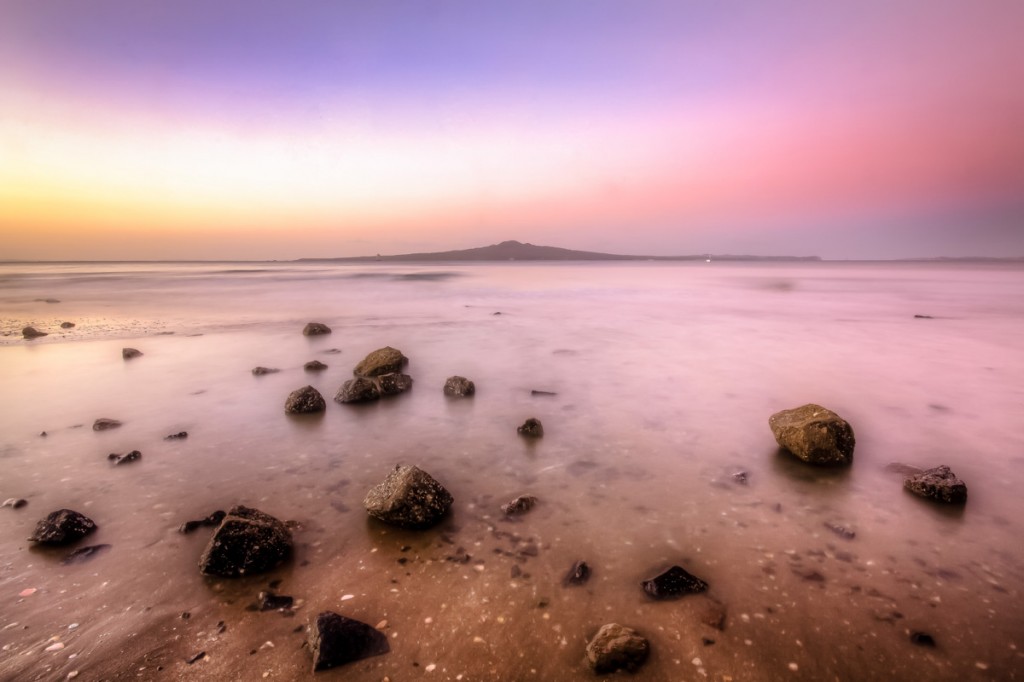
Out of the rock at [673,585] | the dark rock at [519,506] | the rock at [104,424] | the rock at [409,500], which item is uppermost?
the rock at [409,500]

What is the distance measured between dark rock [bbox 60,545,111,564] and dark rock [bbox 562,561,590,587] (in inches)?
155

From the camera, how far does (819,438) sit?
568 cm

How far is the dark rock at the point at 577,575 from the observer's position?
3703 mm

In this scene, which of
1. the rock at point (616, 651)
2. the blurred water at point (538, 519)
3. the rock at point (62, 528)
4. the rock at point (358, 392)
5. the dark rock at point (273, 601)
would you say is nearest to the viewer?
the rock at point (616, 651)

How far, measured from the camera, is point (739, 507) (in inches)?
189

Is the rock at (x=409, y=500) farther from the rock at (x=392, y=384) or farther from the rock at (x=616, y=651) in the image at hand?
the rock at (x=392, y=384)

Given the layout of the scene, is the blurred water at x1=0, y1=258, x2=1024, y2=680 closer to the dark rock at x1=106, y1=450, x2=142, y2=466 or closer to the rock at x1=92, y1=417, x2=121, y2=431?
the dark rock at x1=106, y1=450, x2=142, y2=466

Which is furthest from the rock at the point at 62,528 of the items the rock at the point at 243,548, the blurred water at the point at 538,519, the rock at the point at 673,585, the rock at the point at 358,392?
the rock at the point at 673,585

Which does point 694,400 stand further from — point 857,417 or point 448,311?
point 448,311

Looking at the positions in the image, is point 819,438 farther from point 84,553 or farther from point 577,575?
point 84,553

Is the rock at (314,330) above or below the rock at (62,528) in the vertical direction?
below

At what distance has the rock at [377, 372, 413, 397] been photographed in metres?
8.67

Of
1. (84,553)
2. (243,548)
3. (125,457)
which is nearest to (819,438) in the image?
(243,548)

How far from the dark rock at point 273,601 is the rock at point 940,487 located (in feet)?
19.8
